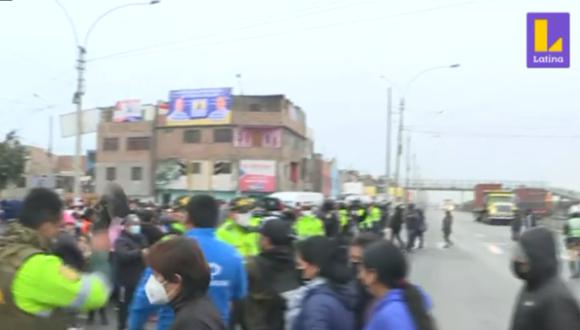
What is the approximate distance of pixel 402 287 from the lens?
11.1ft

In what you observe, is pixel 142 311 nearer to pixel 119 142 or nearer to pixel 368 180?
pixel 119 142

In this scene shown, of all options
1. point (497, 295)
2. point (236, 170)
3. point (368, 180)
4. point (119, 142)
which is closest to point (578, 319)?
point (497, 295)

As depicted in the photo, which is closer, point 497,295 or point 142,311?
point 142,311

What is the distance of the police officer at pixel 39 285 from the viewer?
3.15m

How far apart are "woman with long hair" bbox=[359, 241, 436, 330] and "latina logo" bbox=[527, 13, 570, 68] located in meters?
14.2

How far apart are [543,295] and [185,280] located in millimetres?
1846

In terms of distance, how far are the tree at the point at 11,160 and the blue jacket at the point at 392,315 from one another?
135ft

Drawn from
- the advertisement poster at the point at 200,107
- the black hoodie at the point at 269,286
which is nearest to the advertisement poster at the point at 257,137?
the advertisement poster at the point at 200,107

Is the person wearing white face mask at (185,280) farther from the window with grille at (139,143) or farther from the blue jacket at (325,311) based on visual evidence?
the window with grille at (139,143)

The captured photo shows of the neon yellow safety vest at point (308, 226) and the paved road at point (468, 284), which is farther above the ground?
the neon yellow safety vest at point (308, 226)

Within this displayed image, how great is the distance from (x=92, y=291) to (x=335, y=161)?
85.3 meters

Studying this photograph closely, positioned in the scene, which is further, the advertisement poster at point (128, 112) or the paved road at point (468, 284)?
the advertisement poster at point (128, 112)

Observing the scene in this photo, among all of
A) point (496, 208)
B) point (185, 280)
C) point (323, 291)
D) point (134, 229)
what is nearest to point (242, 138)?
point (496, 208)

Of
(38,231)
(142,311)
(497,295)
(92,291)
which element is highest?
(38,231)
